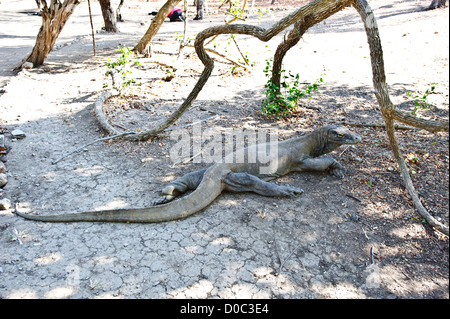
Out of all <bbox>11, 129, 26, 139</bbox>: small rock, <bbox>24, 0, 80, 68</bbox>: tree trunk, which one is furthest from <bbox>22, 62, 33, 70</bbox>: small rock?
<bbox>11, 129, 26, 139</bbox>: small rock

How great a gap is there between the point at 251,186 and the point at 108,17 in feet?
38.3

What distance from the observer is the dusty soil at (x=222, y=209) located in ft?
8.22

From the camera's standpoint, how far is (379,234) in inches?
115

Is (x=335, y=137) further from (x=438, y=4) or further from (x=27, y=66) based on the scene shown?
(x=438, y=4)

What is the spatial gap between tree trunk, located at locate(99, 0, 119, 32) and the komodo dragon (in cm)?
1083

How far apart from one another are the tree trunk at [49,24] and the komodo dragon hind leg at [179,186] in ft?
21.2

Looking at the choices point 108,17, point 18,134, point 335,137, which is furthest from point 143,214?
point 108,17

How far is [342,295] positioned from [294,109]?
3585mm

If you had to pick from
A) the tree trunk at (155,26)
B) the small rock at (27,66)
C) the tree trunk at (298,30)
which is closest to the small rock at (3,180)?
the tree trunk at (298,30)

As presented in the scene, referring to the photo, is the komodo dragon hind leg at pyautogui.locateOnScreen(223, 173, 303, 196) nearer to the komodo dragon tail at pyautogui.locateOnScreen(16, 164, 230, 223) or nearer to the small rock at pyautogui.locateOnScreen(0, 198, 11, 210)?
the komodo dragon tail at pyautogui.locateOnScreen(16, 164, 230, 223)

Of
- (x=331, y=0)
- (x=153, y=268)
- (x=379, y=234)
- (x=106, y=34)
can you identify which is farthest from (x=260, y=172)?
(x=106, y=34)

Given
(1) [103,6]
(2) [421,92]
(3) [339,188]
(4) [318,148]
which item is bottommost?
(3) [339,188]

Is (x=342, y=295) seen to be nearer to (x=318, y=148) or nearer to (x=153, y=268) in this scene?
(x=153, y=268)

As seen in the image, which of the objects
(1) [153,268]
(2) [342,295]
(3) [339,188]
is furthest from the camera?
(3) [339,188]
